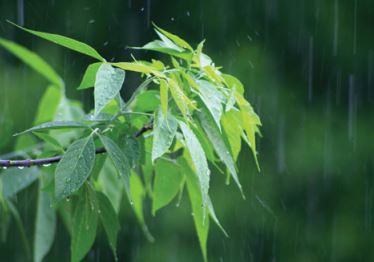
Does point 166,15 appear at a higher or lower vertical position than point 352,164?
higher

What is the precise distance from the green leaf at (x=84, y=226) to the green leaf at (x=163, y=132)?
223mm

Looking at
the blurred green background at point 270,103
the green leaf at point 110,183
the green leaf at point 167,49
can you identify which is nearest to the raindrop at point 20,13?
the blurred green background at point 270,103

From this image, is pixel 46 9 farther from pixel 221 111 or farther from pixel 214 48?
pixel 221 111

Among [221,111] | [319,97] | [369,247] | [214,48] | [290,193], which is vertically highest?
[221,111]

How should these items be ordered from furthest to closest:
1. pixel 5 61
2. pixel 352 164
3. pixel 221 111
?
pixel 352 164 → pixel 5 61 → pixel 221 111

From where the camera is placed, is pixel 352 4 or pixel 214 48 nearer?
pixel 214 48

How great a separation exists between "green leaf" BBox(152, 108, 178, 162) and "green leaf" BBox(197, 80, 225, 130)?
0.07 meters

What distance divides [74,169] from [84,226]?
0.23m

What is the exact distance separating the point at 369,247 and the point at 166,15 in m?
1.70

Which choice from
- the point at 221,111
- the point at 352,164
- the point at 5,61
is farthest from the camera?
the point at 352,164

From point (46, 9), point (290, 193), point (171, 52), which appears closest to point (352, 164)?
point (290, 193)

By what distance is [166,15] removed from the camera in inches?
168

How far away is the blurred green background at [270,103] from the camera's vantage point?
4.16 metres

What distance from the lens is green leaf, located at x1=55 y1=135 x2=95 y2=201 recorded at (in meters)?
1.09
